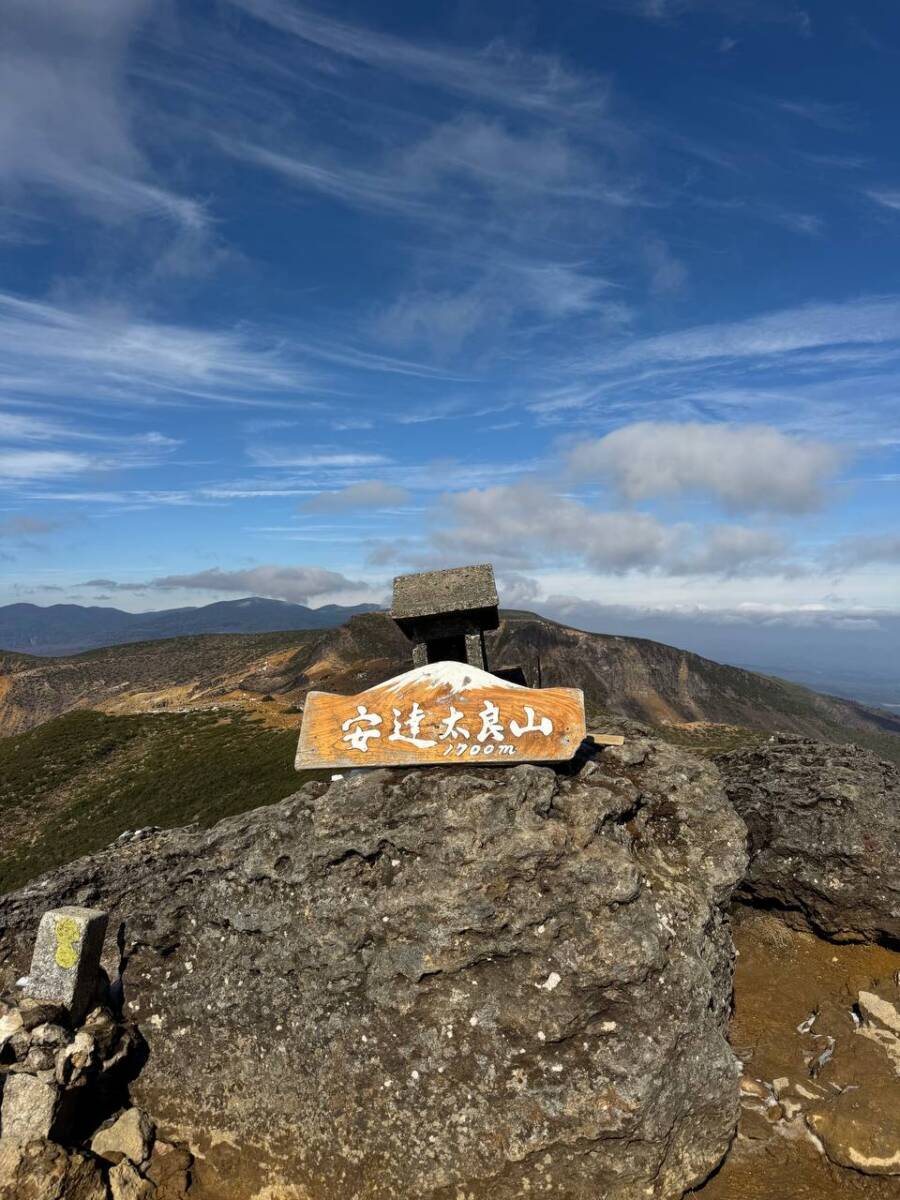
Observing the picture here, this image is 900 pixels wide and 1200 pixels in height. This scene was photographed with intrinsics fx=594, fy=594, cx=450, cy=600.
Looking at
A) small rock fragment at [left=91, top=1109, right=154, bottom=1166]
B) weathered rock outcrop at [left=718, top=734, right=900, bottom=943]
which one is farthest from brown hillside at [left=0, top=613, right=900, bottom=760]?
small rock fragment at [left=91, top=1109, right=154, bottom=1166]

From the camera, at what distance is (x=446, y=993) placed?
23.6 feet

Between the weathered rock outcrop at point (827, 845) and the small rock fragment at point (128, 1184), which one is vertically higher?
the weathered rock outcrop at point (827, 845)

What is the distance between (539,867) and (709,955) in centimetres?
241

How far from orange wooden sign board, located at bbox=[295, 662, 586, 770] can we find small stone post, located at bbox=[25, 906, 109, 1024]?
3348 millimetres

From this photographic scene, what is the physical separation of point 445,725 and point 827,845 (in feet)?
22.8

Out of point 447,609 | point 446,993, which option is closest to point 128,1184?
point 446,993

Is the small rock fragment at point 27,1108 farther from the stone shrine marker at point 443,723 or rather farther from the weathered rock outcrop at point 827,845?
the weathered rock outcrop at point 827,845

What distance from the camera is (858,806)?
1041 centimetres

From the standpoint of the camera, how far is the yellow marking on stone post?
754 cm

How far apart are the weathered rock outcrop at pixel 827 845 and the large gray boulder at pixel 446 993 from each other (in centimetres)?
268

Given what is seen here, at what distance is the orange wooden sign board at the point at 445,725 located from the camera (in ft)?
29.8

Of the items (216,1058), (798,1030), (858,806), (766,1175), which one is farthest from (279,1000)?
(858,806)

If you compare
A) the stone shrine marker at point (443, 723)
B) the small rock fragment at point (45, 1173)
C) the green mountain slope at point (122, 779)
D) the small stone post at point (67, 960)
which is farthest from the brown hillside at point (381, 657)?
the small rock fragment at point (45, 1173)

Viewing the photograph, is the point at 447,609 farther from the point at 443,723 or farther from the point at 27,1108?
the point at 27,1108
